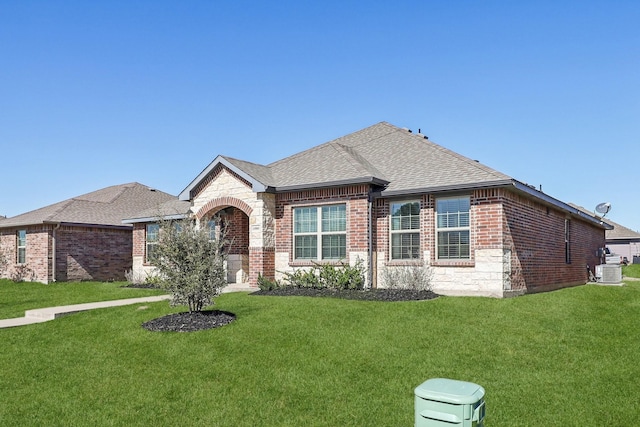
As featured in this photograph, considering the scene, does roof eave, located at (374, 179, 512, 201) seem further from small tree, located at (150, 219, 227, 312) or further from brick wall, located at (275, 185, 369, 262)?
small tree, located at (150, 219, 227, 312)

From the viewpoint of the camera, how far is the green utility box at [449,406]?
396 cm

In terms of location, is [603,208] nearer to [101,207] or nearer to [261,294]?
[261,294]

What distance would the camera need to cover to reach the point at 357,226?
15.9 metres

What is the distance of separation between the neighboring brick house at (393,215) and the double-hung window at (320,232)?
0.03m

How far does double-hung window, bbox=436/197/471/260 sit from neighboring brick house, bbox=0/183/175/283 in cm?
1888

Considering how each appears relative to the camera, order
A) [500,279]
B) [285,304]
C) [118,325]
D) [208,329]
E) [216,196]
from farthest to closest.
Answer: [216,196]
[500,279]
[285,304]
[118,325]
[208,329]

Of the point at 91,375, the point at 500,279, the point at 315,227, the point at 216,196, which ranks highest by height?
the point at 216,196

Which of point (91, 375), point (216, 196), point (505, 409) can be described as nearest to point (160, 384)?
point (91, 375)

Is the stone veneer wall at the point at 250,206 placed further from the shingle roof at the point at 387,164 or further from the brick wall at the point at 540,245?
the brick wall at the point at 540,245

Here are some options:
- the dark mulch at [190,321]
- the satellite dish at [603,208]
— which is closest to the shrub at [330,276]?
the dark mulch at [190,321]

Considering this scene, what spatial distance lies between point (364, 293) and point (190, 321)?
5237 millimetres

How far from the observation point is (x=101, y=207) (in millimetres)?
29312

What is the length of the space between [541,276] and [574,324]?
21.3 ft

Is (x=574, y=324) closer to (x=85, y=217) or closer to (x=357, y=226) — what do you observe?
(x=357, y=226)
